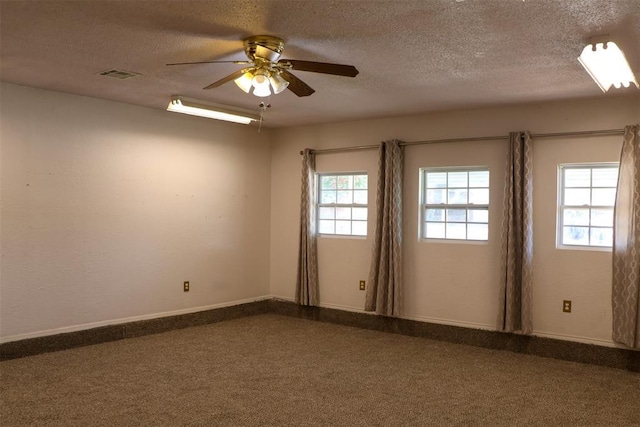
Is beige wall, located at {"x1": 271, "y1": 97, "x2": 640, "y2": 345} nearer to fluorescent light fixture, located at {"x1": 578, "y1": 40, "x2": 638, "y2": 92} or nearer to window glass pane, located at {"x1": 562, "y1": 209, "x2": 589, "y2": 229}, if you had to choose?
window glass pane, located at {"x1": 562, "y1": 209, "x2": 589, "y2": 229}

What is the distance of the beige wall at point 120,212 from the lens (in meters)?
5.30

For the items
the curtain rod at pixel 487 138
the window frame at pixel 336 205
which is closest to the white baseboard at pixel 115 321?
the window frame at pixel 336 205

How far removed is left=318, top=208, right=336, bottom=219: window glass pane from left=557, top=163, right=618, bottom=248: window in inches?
112

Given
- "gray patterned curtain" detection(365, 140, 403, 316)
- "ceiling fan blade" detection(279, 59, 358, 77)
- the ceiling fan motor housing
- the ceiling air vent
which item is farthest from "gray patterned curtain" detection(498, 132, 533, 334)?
the ceiling air vent

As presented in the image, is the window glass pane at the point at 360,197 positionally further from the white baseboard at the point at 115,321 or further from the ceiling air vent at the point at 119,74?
the ceiling air vent at the point at 119,74

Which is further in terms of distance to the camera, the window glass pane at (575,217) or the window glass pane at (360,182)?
the window glass pane at (360,182)

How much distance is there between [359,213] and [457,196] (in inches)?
51.9

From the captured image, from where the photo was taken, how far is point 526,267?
5688mm

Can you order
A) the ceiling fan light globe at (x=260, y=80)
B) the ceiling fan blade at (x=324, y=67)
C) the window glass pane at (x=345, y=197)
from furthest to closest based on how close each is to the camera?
the window glass pane at (x=345, y=197), the ceiling fan light globe at (x=260, y=80), the ceiling fan blade at (x=324, y=67)

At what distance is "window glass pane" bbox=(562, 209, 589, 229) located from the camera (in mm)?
5637

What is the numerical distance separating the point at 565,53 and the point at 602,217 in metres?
2.18

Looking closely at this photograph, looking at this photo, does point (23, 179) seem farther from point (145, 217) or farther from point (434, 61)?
point (434, 61)

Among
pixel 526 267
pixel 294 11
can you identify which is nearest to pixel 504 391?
pixel 526 267

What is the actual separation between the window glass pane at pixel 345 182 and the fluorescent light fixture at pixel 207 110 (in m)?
1.41
